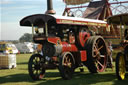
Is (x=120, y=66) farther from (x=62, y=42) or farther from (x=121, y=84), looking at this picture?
(x=62, y=42)

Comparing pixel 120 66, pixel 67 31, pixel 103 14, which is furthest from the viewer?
pixel 103 14

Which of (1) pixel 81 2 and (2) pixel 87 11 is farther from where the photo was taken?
(1) pixel 81 2

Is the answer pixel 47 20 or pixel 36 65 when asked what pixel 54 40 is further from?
pixel 36 65

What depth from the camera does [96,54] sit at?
9445 mm

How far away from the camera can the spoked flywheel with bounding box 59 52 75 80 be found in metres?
7.80

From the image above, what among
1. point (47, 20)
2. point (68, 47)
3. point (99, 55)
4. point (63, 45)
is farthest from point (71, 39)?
point (47, 20)

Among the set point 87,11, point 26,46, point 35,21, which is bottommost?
point 26,46

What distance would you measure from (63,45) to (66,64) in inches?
32.7

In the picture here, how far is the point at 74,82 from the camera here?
7719mm

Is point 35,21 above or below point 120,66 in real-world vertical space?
above

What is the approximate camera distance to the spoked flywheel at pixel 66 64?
7797 mm

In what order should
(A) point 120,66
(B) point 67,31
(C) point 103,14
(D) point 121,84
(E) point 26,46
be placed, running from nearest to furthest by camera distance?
(D) point 121,84 < (A) point 120,66 < (B) point 67,31 < (C) point 103,14 < (E) point 26,46

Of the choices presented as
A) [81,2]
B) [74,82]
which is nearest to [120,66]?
[74,82]

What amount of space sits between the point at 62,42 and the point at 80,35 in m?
1.15
